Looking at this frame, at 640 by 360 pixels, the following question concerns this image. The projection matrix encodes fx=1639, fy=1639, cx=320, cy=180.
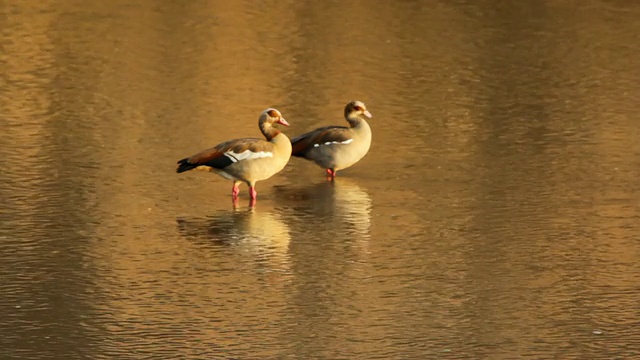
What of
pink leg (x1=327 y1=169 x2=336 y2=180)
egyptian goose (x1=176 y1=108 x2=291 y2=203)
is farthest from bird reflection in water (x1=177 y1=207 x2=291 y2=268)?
pink leg (x1=327 y1=169 x2=336 y2=180)

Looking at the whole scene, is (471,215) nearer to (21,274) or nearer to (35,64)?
(21,274)

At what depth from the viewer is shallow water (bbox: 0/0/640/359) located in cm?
1079

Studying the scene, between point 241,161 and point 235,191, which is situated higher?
point 241,161

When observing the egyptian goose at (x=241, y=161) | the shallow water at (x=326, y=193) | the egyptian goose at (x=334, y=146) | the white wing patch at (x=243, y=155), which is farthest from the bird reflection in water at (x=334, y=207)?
the white wing patch at (x=243, y=155)

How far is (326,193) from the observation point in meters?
15.5

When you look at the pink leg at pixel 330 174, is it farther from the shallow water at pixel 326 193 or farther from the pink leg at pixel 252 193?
the pink leg at pixel 252 193

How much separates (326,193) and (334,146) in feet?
2.29

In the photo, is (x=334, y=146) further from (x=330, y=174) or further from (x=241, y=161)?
(x=241, y=161)

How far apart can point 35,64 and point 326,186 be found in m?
8.15

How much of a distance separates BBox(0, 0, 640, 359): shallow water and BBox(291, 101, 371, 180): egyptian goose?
0.27 meters

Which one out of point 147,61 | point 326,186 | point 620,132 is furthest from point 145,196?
point 147,61

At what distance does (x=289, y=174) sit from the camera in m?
16.6

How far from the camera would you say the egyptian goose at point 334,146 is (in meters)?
16.0

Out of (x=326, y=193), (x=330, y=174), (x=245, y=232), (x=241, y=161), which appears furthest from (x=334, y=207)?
(x=330, y=174)
